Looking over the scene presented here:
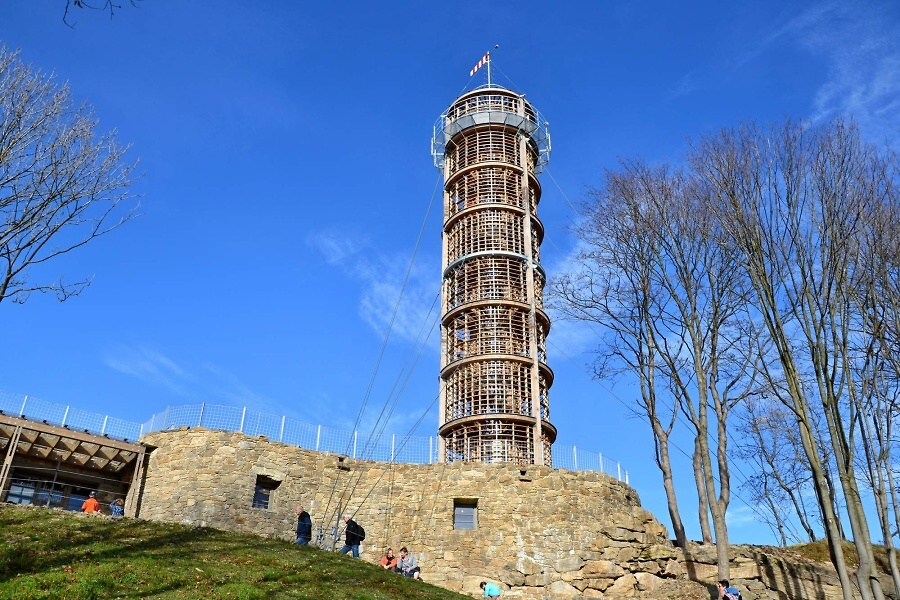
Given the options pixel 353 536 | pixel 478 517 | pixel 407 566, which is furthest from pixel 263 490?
pixel 478 517

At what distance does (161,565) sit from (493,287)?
19362 mm

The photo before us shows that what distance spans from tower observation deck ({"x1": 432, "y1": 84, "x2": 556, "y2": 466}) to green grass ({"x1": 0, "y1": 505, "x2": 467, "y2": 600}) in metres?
11.2

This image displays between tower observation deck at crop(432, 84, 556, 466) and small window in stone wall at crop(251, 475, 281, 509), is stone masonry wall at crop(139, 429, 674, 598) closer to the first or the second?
small window in stone wall at crop(251, 475, 281, 509)

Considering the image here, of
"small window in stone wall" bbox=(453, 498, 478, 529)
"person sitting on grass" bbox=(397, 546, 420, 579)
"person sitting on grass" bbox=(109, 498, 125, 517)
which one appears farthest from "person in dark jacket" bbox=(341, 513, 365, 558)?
"person sitting on grass" bbox=(109, 498, 125, 517)

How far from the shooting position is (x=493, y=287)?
3147 cm

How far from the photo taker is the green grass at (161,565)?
12.7 meters

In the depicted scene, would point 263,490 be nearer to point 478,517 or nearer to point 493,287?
point 478,517

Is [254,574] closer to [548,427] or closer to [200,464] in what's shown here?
[200,464]

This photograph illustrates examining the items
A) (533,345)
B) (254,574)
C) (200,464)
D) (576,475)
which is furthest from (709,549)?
(200,464)

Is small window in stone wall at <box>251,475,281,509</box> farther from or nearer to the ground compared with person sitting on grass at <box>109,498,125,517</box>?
farther from the ground

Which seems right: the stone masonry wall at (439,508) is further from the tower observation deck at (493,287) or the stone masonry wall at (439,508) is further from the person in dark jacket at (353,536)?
the tower observation deck at (493,287)

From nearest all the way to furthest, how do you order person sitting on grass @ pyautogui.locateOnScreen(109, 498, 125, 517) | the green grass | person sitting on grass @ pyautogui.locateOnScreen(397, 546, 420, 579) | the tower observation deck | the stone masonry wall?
the green grass < person sitting on grass @ pyautogui.locateOnScreen(397, 546, 420, 579) < person sitting on grass @ pyautogui.locateOnScreen(109, 498, 125, 517) < the stone masonry wall < the tower observation deck

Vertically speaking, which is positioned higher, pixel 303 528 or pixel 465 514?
pixel 465 514

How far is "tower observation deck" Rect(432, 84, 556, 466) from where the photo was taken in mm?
28703
